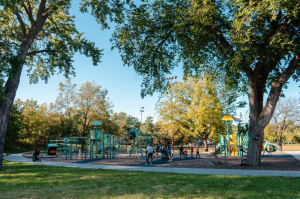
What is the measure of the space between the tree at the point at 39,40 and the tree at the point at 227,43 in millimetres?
2294

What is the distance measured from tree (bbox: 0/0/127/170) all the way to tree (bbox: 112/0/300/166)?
90.3 inches

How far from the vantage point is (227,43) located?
13.3 m

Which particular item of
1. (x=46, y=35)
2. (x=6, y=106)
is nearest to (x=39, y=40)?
(x=46, y=35)

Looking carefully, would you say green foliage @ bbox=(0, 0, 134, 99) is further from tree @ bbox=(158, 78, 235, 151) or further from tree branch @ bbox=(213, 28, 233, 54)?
tree @ bbox=(158, 78, 235, 151)

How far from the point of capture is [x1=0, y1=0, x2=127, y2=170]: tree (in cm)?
1245

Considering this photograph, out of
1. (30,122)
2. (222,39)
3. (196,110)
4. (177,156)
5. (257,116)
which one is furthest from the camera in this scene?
(30,122)

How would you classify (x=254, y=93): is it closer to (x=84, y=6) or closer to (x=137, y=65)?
(x=137, y=65)

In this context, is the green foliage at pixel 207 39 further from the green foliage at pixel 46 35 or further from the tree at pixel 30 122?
the tree at pixel 30 122

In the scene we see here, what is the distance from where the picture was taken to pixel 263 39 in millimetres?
11805

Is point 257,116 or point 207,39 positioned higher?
point 207,39

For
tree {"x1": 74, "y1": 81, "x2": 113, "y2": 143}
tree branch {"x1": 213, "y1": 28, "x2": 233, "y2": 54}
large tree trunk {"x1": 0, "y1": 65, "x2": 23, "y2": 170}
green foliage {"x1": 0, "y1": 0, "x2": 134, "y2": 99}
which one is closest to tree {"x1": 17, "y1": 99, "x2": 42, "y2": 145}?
tree {"x1": 74, "y1": 81, "x2": 113, "y2": 143}

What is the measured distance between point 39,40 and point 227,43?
15.5 meters

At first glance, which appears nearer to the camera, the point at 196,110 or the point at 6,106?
the point at 6,106

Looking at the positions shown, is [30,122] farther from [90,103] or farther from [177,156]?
[177,156]
